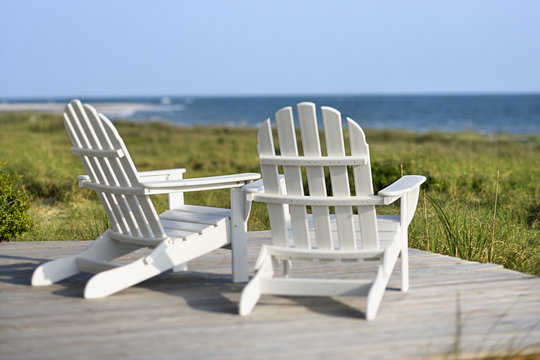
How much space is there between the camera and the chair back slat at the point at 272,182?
108 inches

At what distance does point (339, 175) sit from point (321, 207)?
7.7 inches

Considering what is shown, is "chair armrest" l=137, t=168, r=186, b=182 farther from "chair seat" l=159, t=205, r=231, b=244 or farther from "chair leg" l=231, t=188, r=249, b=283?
"chair leg" l=231, t=188, r=249, b=283

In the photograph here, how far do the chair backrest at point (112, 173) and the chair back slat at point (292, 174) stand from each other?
0.68 meters

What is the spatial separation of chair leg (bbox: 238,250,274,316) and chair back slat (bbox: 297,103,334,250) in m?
0.27

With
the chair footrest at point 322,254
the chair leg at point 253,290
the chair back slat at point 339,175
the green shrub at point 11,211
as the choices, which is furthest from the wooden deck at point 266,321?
the green shrub at point 11,211

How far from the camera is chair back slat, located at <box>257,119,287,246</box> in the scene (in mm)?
2756

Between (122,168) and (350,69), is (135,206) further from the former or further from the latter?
(350,69)

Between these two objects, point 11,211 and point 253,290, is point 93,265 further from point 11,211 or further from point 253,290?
point 11,211

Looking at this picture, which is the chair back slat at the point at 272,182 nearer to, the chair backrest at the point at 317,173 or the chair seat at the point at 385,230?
the chair backrest at the point at 317,173

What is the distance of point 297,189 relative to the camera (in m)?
2.75

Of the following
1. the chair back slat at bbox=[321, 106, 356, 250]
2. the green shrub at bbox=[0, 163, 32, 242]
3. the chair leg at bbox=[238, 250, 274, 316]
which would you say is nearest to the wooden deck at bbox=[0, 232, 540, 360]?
the chair leg at bbox=[238, 250, 274, 316]

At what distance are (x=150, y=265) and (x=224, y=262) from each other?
886mm

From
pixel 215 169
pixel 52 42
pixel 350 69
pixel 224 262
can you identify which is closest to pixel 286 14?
pixel 350 69

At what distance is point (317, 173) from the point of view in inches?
106
